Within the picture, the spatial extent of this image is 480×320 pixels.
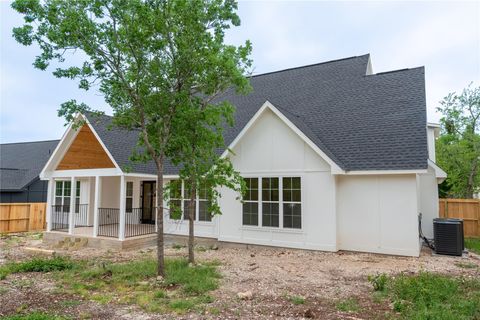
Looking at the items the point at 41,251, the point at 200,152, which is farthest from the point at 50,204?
the point at 200,152

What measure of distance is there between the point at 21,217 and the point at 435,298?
20.2 meters

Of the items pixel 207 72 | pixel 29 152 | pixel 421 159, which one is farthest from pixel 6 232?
pixel 421 159

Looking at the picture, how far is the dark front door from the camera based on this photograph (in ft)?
52.0

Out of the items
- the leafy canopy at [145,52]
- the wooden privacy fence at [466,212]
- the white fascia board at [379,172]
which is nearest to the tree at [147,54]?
the leafy canopy at [145,52]

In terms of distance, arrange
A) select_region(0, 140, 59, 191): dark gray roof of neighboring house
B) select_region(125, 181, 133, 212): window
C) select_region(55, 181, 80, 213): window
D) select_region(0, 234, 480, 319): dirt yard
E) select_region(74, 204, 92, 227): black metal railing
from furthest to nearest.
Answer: select_region(0, 140, 59, 191): dark gray roof of neighboring house → select_region(55, 181, 80, 213): window → select_region(74, 204, 92, 227): black metal railing → select_region(125, 181, 133, 212): window → select_region(0, 234, 480, 319): dirt yard

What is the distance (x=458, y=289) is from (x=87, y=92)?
9.67m

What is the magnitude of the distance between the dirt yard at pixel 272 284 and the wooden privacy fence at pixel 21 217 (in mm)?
6866

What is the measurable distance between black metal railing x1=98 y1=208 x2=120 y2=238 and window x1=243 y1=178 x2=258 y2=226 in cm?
546

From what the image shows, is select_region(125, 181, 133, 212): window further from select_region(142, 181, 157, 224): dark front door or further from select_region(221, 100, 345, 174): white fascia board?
select_region(221, 100, 345, 174): white fascia board

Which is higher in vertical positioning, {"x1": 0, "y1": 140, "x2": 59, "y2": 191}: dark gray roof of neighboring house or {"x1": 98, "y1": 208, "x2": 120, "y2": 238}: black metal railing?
{"x1": 0, "y1": 140, "x2": 59, "y2": 191}: dark gray roof of neighboring house

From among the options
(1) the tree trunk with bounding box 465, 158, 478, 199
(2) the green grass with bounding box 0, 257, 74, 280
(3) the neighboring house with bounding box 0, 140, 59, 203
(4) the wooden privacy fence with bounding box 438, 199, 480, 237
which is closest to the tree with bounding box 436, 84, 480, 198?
(1) the tree trunk with bounding box 465, 158, 478, 199

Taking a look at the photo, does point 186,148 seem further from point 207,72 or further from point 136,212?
point 136,212

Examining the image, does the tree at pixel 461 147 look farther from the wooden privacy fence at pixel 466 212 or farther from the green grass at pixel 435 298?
the green grass at pixel 435 298

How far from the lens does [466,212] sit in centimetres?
1471
